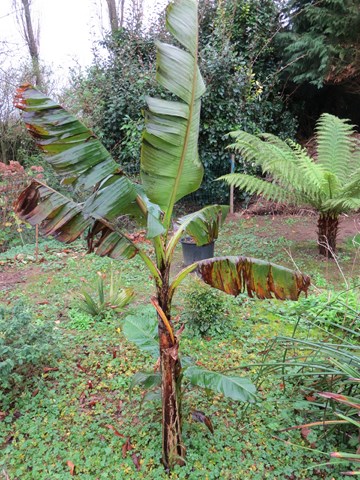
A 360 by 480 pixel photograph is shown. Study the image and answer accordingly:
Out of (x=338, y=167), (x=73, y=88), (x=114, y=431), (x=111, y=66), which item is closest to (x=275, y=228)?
(x=338, y=167)

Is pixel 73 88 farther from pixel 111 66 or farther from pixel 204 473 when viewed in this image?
pixel 204 473

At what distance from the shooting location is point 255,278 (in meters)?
1.66

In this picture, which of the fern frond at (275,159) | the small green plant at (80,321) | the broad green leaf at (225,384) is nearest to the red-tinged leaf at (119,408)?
the broad green leaf at (225,384)

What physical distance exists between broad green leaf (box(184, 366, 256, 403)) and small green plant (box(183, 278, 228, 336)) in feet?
4.10

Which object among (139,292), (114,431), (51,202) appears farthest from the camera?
(139,292)

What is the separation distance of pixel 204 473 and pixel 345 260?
12.0 ft

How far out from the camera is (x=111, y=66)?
7859 millimetres

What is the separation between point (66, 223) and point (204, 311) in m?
1.70

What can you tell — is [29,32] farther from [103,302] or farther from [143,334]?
[143,334]

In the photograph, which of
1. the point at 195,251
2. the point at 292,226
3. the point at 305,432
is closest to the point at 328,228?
the point at 292,226

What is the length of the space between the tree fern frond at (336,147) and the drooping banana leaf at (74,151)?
13.0 feet

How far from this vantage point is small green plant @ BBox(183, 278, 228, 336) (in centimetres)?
296

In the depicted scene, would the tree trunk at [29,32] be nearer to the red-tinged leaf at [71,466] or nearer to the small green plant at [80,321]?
the small green plant at [80,321]

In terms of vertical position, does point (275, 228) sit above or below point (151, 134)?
below
